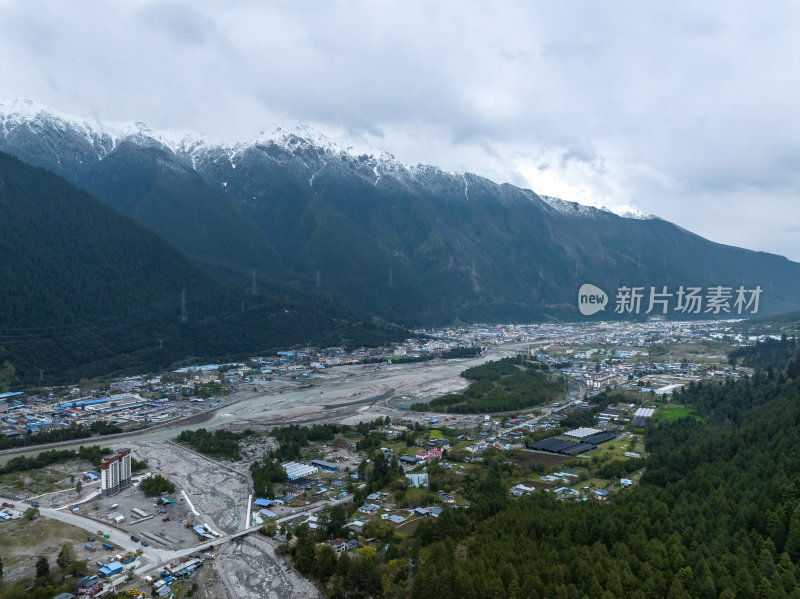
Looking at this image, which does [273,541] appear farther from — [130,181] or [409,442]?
[130,181]

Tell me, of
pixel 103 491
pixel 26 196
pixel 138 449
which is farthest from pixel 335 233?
pixel 103 491

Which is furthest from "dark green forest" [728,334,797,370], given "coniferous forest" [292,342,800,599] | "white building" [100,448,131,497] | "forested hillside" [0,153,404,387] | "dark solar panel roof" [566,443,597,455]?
"white building" [100,448,131,497]

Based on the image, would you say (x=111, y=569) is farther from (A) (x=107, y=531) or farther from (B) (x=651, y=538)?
(B) (x=651, y=538)

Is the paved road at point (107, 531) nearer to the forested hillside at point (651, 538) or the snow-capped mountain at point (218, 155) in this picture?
the forested hillside at point (651, 538)

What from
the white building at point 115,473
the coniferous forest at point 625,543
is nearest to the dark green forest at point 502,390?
the coniferous forest at point 625,543

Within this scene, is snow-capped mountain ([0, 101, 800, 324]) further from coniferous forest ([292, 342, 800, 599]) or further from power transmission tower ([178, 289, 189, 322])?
coniferous forest ([292, 342, 800, 599])

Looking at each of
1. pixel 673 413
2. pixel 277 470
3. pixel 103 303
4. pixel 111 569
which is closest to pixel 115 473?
pixel 277 470
